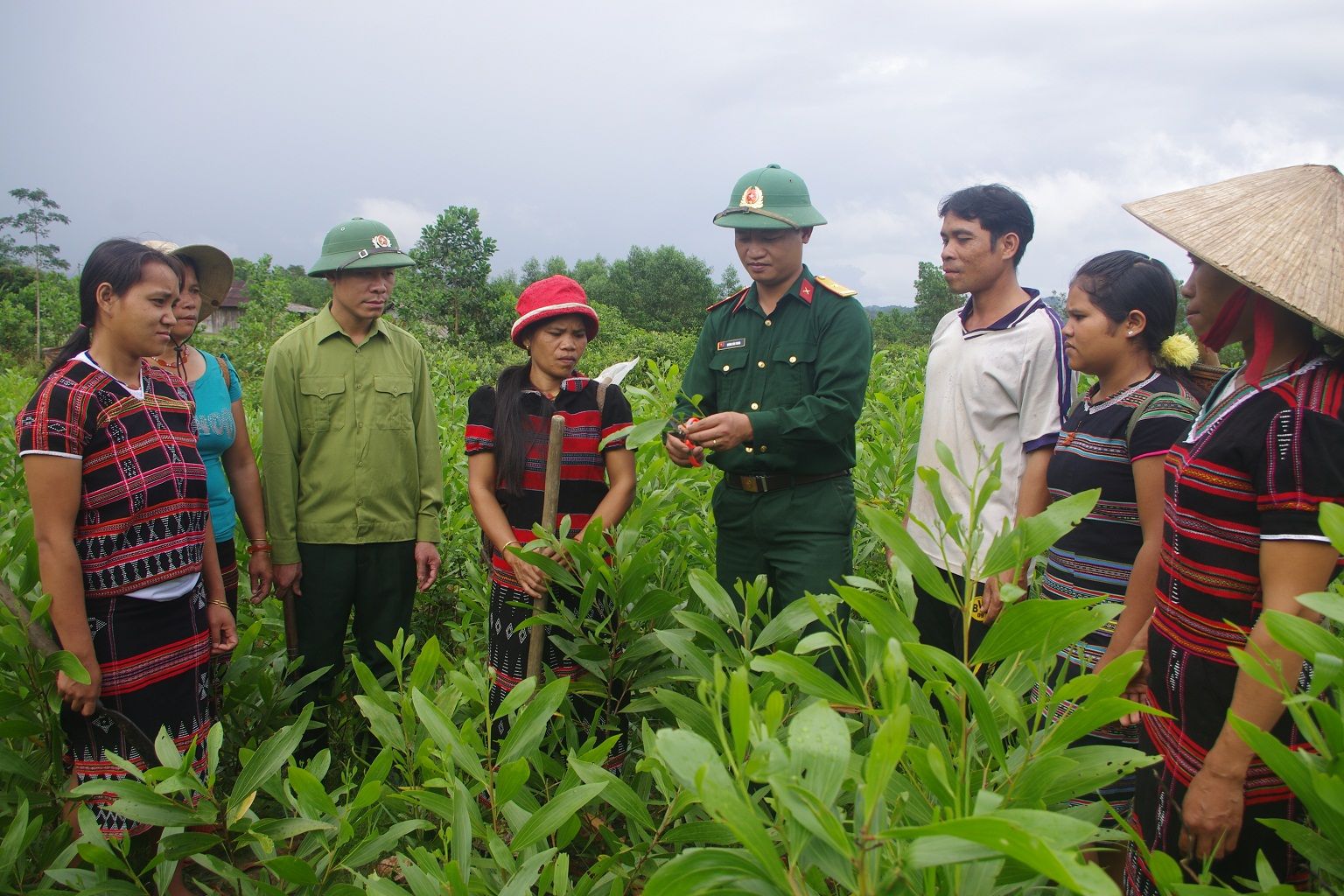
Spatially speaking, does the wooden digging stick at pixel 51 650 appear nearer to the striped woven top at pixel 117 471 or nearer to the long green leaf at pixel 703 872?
the striped woven top at pixel 117 471

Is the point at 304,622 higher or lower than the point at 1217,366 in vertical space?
lower

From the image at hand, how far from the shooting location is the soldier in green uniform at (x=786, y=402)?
2621 mm

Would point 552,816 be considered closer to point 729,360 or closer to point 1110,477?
point 1110,477

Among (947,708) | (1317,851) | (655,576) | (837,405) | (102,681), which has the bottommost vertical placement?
(102,681)

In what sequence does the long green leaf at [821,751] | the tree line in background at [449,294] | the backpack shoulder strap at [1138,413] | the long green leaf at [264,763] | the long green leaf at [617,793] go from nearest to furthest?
1. the long green leaf at [821,751]
2. the long green leaf at [617,793]
3. the long green leaf at [264,763]
4. the backpack shoulder strap at [1138,413]
5. the tree line in background at [449,294]

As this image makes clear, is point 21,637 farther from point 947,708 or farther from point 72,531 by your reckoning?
point 947,708

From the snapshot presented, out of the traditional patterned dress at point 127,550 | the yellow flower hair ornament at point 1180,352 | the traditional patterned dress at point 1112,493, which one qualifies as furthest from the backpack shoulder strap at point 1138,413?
the traditional patterned dress at point 127,550

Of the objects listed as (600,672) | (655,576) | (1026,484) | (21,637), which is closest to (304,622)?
(21,637)

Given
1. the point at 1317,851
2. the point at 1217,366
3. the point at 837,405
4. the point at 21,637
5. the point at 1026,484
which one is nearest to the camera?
the point at 1317,851

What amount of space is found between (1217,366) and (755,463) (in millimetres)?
1258

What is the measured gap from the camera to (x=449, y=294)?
75.7 feet

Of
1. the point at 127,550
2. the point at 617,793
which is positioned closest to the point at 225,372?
the point at 127,550

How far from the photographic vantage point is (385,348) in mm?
3104

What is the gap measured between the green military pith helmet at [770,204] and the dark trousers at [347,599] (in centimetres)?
162
